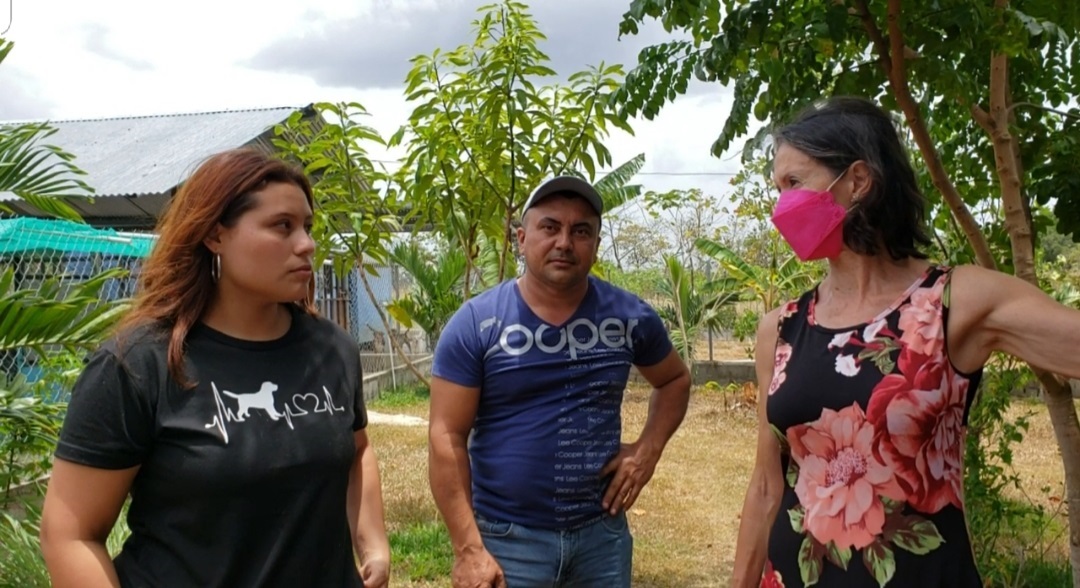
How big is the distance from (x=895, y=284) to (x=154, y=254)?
57.7 inches

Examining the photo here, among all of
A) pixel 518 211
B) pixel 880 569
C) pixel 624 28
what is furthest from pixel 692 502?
pixel 880 569

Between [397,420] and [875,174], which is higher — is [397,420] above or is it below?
below

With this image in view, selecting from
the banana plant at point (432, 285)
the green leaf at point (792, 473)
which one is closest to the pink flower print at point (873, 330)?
the green leaf at point (792, 473)

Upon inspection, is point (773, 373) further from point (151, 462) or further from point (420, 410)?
point (420, 410)

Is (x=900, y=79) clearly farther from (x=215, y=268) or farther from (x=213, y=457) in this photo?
(x=213, y=457)

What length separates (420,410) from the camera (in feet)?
38.7

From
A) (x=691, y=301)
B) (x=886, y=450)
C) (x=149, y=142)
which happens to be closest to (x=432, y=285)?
(x=691, y=301)

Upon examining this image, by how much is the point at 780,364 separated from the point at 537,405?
2.66 ft

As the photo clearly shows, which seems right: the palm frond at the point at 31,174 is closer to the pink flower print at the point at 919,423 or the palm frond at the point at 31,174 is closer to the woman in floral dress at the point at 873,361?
the woman in floral dress at the point at 873,361

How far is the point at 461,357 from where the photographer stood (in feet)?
8.51

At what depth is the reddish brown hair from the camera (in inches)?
72.2

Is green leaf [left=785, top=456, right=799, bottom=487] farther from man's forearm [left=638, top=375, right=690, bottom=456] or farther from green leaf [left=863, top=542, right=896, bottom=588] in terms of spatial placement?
man's forearm [left=638, top=375, right=690, bottom=456]

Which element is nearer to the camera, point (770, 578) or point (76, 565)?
point (76, 565)

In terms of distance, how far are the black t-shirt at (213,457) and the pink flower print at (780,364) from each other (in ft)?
2.92
